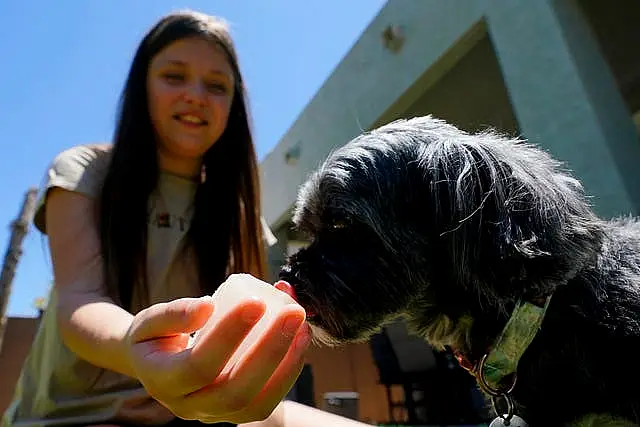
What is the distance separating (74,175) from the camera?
5.93 feet

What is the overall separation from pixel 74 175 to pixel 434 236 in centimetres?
120

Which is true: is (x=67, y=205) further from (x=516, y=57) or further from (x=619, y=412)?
(x=516, y=57)

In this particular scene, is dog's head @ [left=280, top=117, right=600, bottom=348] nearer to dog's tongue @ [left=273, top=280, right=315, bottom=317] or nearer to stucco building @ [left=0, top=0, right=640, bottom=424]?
dog's tongue @ [left=273, top=280, right=315, bottom=317]

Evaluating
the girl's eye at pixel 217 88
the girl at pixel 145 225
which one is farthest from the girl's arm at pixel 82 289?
the girl's eye at pixel 217 88

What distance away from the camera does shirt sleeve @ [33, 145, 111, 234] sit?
1765 mm

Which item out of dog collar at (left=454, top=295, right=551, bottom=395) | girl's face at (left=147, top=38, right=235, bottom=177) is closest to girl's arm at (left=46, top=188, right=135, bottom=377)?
girl's face at (left=147, top=38, right=235, bottom=177)

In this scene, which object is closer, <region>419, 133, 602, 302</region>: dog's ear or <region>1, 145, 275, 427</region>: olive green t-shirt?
<region>419, 133, 602, 302</region>: dog's ear

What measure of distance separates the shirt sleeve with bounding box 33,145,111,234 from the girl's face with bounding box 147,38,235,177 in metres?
0.28

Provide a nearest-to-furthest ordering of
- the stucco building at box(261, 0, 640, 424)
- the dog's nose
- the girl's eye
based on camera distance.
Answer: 1. the dog's nose
2. the girl's eye
3. the stucco building at box(261, 0, 640, 424)

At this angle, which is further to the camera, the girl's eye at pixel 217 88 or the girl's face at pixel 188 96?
the girl's eye at pixel 217 88

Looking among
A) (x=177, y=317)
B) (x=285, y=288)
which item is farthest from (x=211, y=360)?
(x=285, y=288)

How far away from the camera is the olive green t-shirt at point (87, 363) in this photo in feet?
5.23

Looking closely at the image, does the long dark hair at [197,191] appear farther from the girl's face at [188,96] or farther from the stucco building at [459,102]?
the stucco building at [459,102]

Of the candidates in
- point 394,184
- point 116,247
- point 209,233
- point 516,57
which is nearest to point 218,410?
point 394,184
